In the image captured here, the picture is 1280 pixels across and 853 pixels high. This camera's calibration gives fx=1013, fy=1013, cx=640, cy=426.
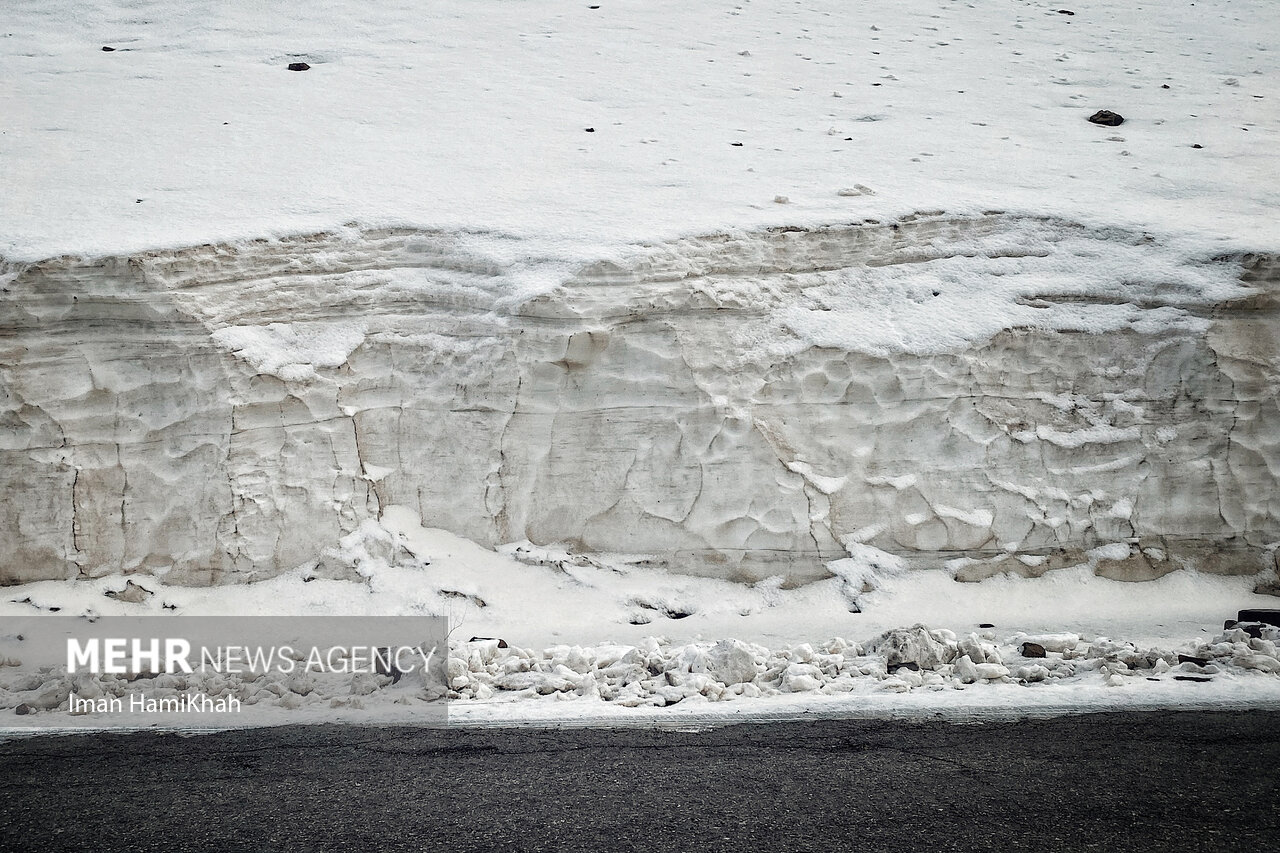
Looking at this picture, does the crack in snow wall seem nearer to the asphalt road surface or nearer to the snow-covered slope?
the snow-covered slope

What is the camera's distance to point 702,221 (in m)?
7.05

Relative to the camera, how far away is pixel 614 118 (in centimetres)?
916

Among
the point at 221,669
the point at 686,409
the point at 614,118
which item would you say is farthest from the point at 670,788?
the point at 614,118

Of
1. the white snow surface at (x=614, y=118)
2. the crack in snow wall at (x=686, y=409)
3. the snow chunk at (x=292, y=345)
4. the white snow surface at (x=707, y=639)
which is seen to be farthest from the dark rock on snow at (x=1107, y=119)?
the snow chunk at (x=292, y=345)

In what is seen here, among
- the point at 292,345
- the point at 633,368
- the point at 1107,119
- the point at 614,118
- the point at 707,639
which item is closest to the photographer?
the point at 707,639

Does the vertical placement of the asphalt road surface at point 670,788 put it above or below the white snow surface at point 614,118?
below

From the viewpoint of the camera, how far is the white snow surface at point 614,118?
714 cm

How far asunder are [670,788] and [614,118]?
22.8ft

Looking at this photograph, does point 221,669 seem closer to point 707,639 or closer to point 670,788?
point 707,639

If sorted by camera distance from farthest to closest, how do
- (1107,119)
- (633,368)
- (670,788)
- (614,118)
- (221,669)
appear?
1. (1107,119)
2. (614,118)
3. (633,368)
4. (221,669)
5. (670,788)

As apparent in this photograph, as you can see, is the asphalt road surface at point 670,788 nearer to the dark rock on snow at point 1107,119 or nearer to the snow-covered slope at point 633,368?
the snow-covered slope at point 633,368

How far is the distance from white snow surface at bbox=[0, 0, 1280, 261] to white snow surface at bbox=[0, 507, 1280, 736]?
7.21 ft

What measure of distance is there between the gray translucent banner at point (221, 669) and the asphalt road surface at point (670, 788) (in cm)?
38

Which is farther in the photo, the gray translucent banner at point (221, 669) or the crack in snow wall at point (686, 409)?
the crack in snow wall at point (686, 409)
